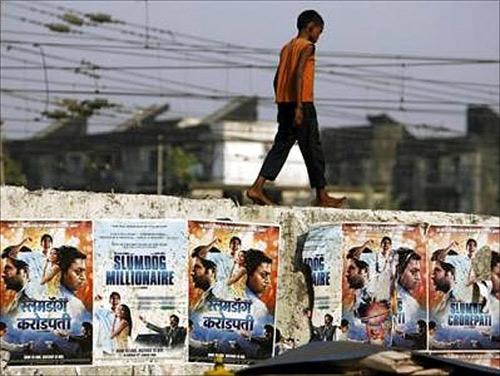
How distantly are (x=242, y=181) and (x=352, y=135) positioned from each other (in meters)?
6.07

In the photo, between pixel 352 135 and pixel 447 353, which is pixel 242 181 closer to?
pixel 352 135

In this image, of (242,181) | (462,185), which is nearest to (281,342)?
(242,181)

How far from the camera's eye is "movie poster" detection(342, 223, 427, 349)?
314 inches

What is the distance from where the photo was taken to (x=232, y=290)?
25.1 ft

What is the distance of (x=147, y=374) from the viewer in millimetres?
7500

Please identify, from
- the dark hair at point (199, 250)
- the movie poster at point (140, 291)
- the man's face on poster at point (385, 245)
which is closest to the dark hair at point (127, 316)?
the movie poster at point (140, 291)

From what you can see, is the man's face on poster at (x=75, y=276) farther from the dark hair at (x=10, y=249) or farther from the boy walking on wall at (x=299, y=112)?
the boy walking on wall at (x=299, y=112)

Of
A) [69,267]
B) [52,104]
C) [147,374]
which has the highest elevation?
[52,104]

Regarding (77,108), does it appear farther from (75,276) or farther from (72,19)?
(75,276)

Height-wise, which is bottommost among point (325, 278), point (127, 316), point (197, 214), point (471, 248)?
point (127, 316)

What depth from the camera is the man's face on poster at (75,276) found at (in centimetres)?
722

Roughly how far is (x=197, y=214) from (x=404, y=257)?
4.90 feet

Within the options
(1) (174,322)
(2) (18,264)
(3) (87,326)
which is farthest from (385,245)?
(2) (18,264)

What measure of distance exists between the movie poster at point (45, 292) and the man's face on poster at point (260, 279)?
107cm
